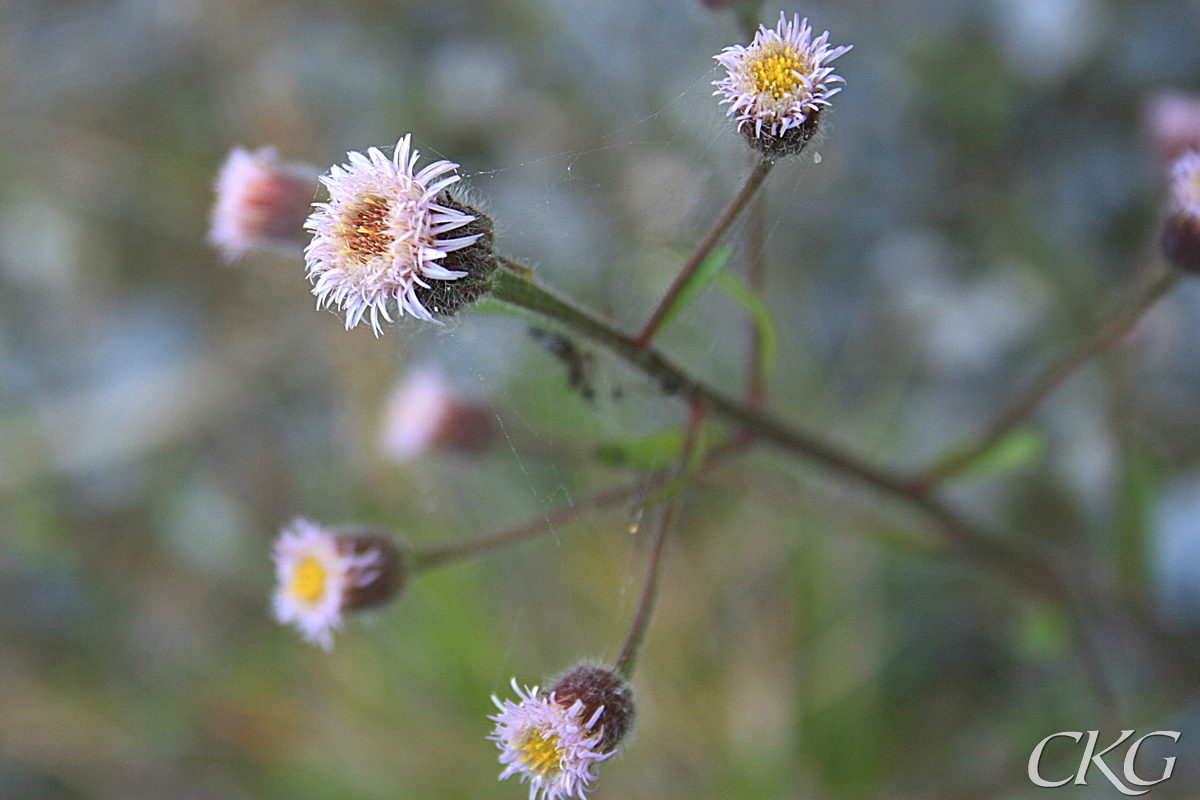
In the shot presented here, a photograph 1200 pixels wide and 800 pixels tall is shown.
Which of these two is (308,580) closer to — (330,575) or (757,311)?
(330,575)

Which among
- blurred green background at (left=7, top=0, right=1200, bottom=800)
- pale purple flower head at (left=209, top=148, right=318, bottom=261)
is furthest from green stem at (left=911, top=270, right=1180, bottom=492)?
pale purple flower head at (left=209, top=148, right=318, bottom=261)

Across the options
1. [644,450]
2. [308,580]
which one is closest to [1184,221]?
[644,450]

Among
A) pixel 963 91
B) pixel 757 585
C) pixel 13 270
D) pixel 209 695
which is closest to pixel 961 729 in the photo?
pixel 757 585

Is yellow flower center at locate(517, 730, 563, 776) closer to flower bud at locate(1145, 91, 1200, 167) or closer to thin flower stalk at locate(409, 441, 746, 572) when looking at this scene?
thin flower stalk at locate(409, 441, 746, 572)

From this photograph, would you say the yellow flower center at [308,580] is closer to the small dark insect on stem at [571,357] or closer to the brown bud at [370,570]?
the brown bud at [370,570]

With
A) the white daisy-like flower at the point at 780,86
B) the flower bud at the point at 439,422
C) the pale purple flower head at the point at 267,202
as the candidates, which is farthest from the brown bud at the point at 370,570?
the white daisy-like flower at the point at 780,86

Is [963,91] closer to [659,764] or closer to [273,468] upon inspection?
[659,764]
